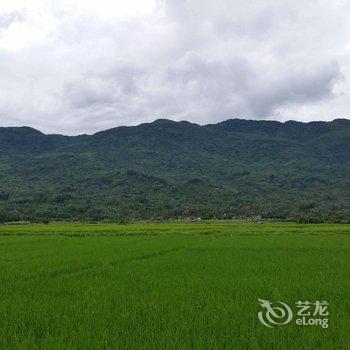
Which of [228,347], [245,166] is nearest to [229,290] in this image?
[228,347]

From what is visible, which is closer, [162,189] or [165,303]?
[165,303]

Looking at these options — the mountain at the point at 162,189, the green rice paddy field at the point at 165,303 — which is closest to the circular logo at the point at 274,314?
the green rice paddy field at the point at 165,303

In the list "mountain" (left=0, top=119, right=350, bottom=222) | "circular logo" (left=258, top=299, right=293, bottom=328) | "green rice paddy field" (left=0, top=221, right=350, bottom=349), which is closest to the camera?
"green rice paddy field" (left=0, top=221, right=350, bottom=349)

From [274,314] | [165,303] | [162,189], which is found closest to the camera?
[274,314]

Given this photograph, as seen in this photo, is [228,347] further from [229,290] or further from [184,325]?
[229,290]

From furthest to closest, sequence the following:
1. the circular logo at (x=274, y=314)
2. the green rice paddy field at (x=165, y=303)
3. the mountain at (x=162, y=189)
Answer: the mountain at (x=162, y=189), the circular logo at (x=274, y=314), the green rice paddy field at (x=165, y=303)

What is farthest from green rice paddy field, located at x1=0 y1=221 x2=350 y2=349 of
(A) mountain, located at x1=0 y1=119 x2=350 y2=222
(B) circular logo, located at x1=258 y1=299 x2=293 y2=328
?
(A) mountain, located at x1=0 y1=119 x2=350 y2=222

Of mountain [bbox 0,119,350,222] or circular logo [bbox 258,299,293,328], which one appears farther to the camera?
mountain [bbox 0,119,350,222]

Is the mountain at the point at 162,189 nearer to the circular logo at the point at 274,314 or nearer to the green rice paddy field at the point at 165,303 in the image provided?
the green rice paddy field at the point at 165,303

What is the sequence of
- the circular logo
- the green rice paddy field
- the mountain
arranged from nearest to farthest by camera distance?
the green rice paddy field < the circular logo < the mountain

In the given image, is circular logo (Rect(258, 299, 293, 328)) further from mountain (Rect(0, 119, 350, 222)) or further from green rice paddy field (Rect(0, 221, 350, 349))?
mountain (Rect(0, 119, 350, 222))

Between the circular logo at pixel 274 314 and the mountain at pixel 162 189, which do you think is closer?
the circular logo at pixel 274 314

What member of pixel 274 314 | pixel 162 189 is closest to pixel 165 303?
pixel 274 314

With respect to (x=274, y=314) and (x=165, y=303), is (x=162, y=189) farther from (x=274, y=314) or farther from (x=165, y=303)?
(x=274, y=314)
